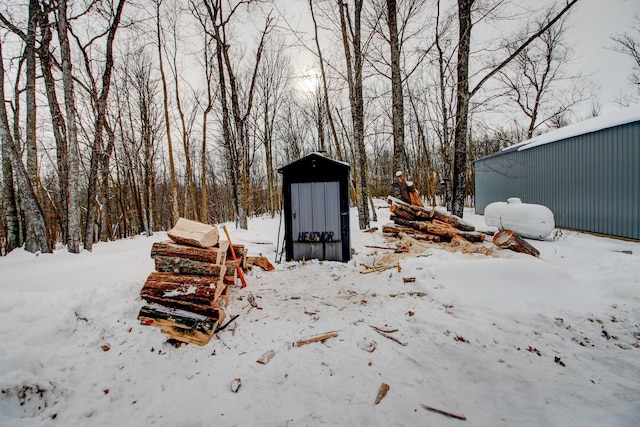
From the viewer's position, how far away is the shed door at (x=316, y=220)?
21.5 feet

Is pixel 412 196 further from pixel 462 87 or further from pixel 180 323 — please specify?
pixel 180 323

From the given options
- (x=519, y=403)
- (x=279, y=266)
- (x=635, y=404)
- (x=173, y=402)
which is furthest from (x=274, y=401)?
(x=279, y=266)

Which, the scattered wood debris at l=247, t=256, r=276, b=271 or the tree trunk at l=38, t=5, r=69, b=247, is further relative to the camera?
the tree trunk at l=38, t=5, r=69, b=247

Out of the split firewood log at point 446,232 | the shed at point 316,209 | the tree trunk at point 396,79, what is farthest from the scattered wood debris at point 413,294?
the tree trunk at point 396,79

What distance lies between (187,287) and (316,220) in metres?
3.71

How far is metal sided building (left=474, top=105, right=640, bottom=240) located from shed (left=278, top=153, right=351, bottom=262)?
7.51 m

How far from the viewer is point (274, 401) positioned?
2.19 metres

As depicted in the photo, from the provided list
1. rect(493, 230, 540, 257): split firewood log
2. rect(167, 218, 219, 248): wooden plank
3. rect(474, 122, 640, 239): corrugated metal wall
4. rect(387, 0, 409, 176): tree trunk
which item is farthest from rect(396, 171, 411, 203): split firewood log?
rect(167, 218, 219, 248): wooden plank

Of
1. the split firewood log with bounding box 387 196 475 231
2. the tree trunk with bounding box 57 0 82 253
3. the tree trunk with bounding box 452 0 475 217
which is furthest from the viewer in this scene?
the tree trunk with bounding box 452 0 475 217

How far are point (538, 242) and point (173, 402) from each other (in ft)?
31.4

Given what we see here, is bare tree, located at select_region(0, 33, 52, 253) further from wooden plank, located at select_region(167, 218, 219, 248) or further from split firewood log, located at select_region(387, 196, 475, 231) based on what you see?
split firewood log, located at select_region(387, 196, 475, 231)

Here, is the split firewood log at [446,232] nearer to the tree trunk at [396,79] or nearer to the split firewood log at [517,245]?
the split firewood log at [517,245]

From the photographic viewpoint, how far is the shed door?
21.5 ft

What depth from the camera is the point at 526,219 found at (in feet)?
26.1
